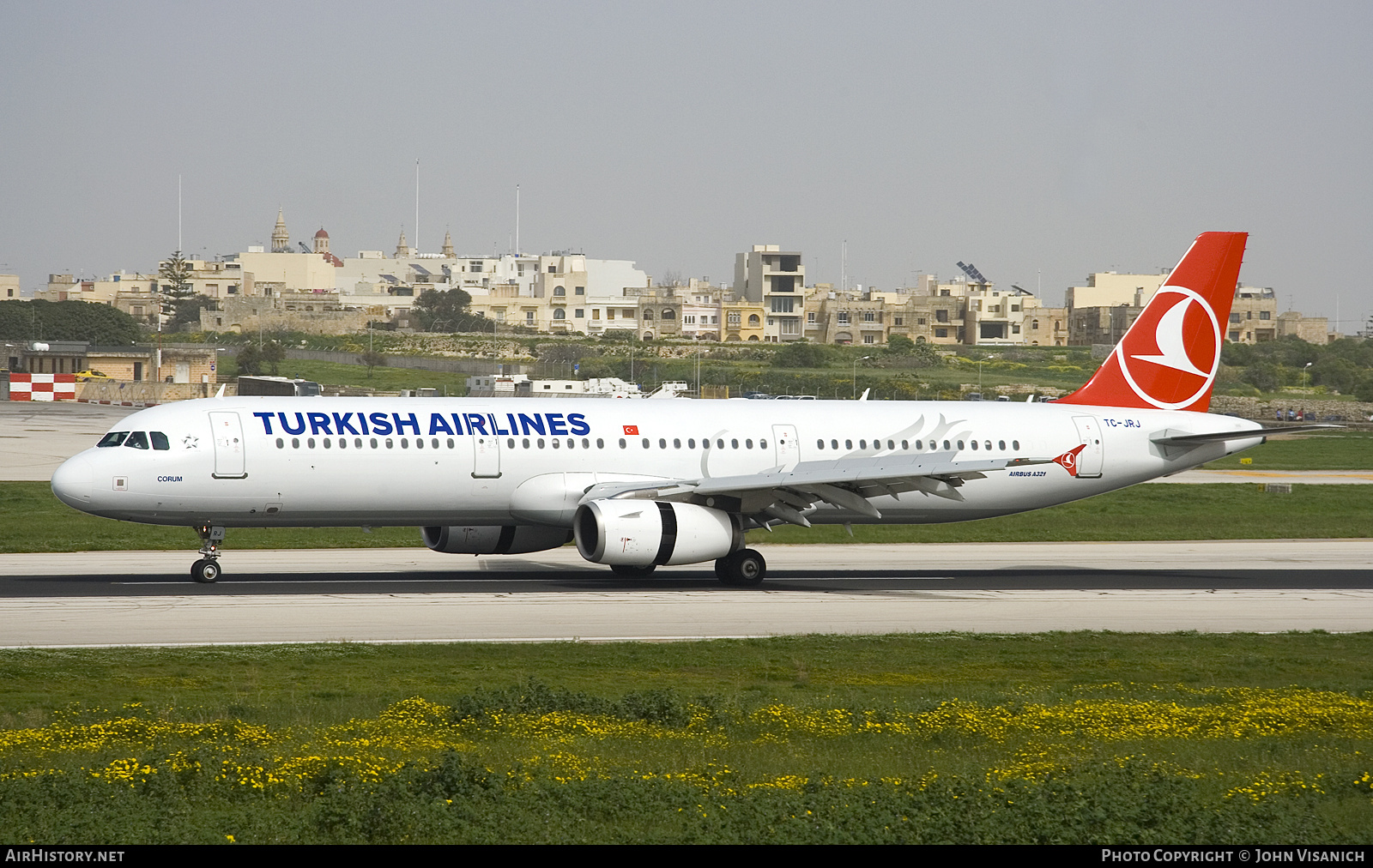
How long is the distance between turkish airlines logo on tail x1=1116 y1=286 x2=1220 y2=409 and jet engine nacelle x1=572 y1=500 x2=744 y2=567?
14.4m

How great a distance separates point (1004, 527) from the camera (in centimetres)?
5009

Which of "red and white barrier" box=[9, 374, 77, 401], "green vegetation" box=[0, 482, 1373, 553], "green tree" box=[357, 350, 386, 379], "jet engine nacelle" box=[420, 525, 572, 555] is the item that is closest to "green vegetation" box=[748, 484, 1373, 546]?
"green vegetation" box=[0, 482, 1373, 553]

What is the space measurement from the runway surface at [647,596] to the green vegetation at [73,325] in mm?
164840

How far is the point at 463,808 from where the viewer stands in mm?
12539

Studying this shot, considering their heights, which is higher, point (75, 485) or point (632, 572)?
point (75, 485)

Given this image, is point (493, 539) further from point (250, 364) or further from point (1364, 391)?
point (1364, 391)

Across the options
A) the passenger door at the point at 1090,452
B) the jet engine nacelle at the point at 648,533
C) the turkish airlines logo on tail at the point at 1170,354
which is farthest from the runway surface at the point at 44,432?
the turkish airlines logo on tail at the point at 1170,354

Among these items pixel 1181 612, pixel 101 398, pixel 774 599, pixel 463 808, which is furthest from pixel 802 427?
pixel 101 398

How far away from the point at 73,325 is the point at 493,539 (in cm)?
17387

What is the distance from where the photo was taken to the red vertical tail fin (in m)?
40.2

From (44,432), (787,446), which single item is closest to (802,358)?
(44,432)

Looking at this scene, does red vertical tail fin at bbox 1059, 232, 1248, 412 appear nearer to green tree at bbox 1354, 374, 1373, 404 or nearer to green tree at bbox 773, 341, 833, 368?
green tree at bbox 1354, 374, 1373, 404

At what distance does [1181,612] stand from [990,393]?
110276mm
